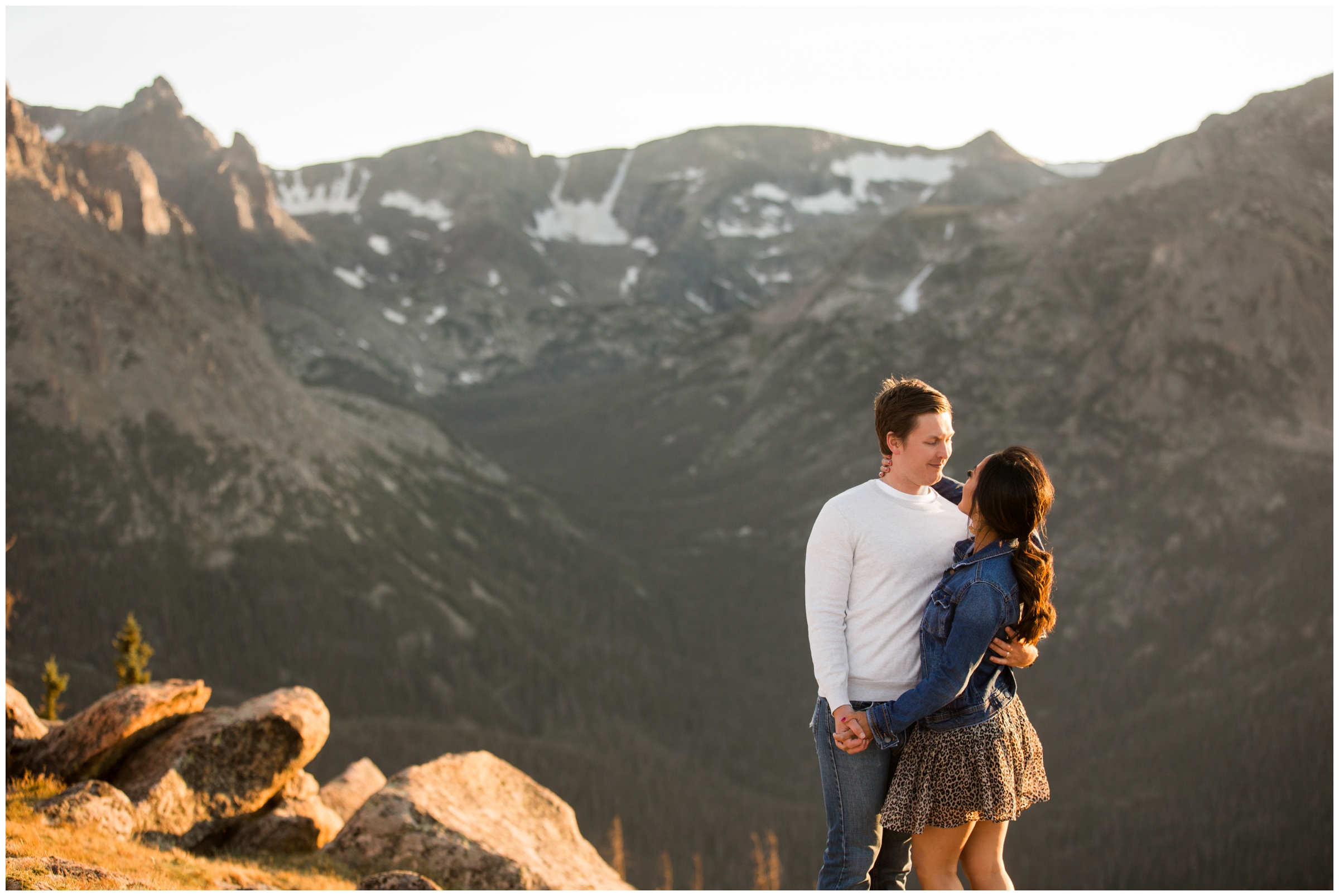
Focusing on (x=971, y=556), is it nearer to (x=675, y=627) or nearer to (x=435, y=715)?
(x=435, y=715)

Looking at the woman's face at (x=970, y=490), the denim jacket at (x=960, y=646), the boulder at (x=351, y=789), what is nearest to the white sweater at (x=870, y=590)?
the denim jacket at (x=960, y=646)

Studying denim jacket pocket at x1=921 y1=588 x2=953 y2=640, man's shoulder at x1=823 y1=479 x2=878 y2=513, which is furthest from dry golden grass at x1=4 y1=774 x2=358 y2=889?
denim jacket pocket at x1=921 y1=588 x2=953 y2=640

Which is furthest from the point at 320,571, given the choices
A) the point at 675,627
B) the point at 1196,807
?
the point at 1196,807

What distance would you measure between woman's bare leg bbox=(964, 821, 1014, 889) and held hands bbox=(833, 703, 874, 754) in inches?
63.3

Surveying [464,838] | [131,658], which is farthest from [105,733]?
[131,658]

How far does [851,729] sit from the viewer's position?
8820 millimetres

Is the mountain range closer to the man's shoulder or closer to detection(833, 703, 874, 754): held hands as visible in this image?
→ detection(833, 703, 874, 754): held hands

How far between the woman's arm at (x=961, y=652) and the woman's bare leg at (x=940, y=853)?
1.27 m

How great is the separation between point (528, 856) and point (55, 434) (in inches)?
5890

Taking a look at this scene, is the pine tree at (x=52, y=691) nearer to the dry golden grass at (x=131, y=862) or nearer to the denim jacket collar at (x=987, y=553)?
the dry golden grass at (x=131, y=862)

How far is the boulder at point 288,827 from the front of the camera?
19219 millimetres

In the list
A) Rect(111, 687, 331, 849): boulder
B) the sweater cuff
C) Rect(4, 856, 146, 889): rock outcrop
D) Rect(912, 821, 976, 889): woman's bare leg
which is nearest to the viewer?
the sweater cuff

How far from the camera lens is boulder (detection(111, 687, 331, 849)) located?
59.1 ft

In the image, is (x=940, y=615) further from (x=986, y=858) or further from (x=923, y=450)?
(x=986, y=858)
